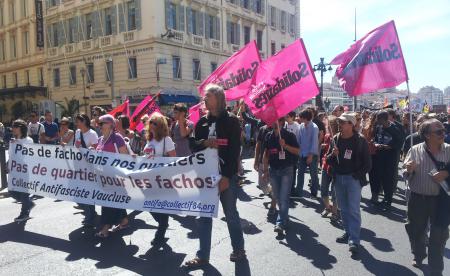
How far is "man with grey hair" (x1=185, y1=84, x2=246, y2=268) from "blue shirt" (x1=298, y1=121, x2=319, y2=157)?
13.4 ft

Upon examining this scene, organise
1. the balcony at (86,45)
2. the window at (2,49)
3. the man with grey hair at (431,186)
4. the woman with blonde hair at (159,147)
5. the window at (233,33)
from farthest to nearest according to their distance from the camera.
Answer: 1. the window at (2,49)
2. the window at (233,33)
3. the balcony at (86,45)
4. the woman with blonde hair at (159,147)
5. the man with grey hair at (431,186)

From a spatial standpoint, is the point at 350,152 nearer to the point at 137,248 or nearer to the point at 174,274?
the point at 174,274

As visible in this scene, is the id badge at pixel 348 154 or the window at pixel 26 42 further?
the window at pixel 26 42

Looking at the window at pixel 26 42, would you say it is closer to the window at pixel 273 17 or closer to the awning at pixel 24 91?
the awning at pixel 24 91

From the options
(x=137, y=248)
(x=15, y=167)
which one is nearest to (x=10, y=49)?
(x=15, y=167)

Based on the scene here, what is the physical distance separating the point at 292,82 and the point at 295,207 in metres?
2.97

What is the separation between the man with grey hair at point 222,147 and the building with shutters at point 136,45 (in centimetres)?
2008

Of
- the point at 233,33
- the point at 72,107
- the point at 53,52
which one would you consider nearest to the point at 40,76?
the point at 53,52

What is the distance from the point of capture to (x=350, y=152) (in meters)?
5.27

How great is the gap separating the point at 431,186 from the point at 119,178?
3.91 metres

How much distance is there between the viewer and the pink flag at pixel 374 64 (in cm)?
584

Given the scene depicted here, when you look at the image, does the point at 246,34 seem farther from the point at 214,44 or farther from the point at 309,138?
the point at 309,138

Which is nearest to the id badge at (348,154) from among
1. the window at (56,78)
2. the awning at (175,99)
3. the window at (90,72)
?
the awning at (175,99)

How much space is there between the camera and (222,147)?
4.58 metres
